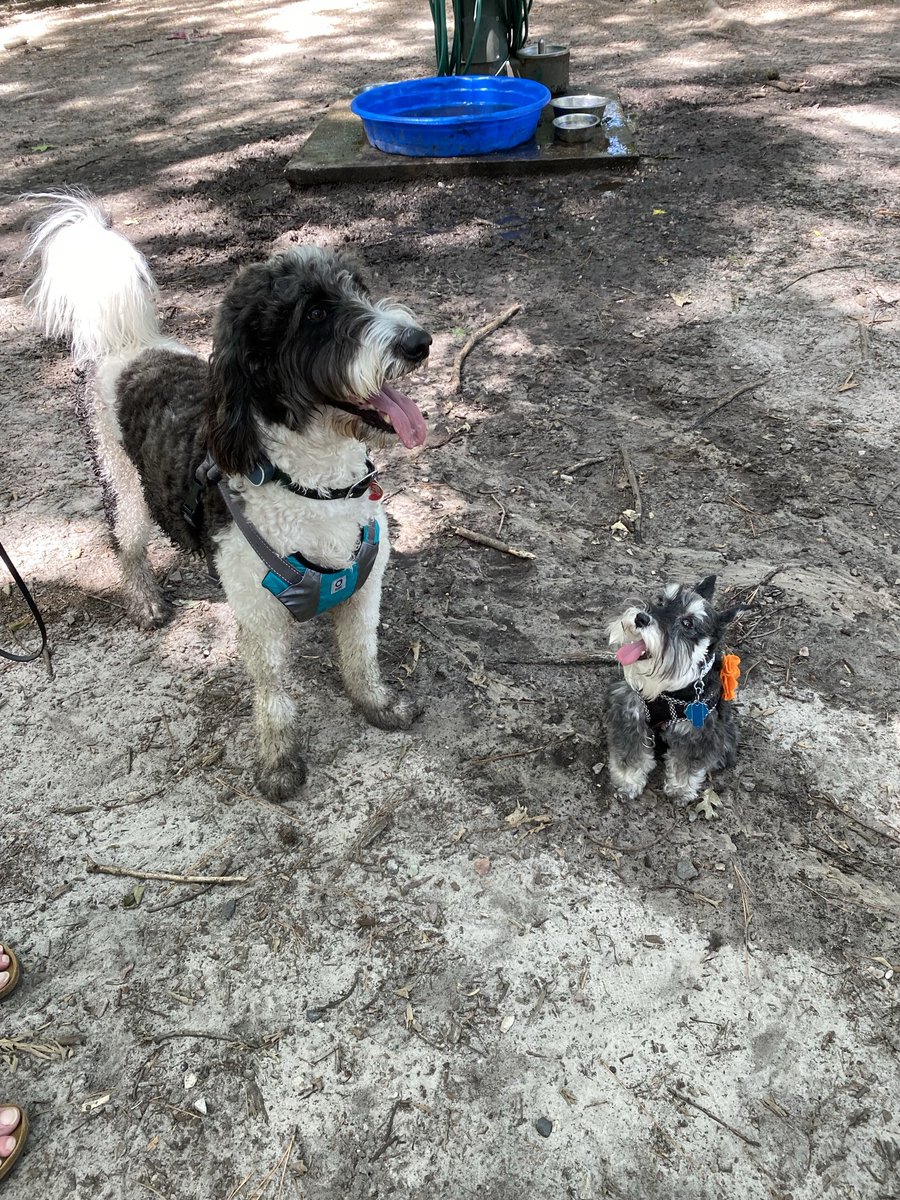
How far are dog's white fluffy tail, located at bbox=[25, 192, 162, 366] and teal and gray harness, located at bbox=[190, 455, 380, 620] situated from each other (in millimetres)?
945

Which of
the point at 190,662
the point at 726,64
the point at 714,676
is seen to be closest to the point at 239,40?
the point at 726,64

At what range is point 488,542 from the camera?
4078 mm

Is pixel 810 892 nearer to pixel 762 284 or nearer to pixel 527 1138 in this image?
pixel 527 1138

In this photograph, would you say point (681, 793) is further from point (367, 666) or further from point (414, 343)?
point (414, 343)

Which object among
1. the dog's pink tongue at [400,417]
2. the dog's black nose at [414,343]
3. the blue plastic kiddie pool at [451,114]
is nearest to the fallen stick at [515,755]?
the dog's pink tongue at [400,417]

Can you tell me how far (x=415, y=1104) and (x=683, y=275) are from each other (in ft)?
18.6

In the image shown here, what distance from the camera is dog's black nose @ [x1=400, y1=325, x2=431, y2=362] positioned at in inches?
90.4

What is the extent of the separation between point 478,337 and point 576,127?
10.7ft

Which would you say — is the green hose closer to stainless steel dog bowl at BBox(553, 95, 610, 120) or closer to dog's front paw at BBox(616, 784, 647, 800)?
Answer: stainless steel dog bowl at BBox(553, 95, 610, 120)

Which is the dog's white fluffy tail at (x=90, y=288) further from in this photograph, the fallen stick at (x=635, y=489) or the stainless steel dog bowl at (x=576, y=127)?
the stainless steel dog bowl at (x=576, y=127)

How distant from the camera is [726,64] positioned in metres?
9.67

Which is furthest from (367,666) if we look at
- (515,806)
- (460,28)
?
(460,28)

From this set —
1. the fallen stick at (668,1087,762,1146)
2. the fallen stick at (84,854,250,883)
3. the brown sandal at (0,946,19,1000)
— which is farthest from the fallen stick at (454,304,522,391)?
the fallen stick at (668,1087,762,1146)

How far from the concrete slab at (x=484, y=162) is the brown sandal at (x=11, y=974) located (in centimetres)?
704
